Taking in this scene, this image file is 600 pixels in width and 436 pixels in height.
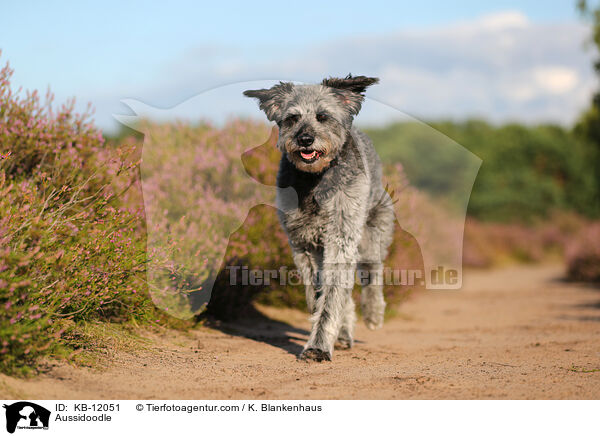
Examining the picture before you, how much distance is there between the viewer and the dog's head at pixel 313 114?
565 centimetres

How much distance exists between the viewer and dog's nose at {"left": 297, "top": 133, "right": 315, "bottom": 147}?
5.54 m

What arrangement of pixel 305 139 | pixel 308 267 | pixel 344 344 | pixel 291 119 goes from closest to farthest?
pixel 305 139 < pixel 291 119 < pixel 308 267 < pixel 344 344

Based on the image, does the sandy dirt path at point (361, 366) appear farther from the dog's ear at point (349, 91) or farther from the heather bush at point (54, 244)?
the dog's ear at point (349, 91)

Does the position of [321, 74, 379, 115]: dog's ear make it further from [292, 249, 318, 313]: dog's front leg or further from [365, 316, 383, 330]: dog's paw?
[365, 316, 383, 330]: dog's paw

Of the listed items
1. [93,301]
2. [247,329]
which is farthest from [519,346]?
[93,301]

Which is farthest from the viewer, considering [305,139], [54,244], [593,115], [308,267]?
[593,115]

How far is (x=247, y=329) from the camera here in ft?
26.3

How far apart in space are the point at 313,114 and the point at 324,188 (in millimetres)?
756

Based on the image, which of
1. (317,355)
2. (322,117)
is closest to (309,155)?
(322,117)

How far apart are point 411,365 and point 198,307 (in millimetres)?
Result: 2805

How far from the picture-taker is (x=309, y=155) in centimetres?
565
